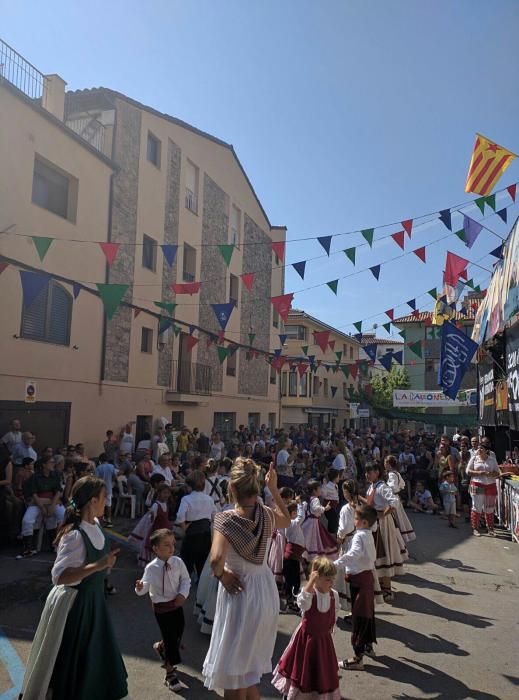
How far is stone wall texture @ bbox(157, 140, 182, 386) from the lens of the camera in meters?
18.0

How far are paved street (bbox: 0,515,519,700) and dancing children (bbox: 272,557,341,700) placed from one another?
494 millimetres

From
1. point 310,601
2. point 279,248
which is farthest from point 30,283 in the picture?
point 310,601

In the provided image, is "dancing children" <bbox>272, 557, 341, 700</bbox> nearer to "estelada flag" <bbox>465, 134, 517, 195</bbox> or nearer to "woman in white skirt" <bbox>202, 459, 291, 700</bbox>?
"woman in white skirt" <bbox>202, 459, 291, 700</bbox>

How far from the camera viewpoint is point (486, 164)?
34.2 feet

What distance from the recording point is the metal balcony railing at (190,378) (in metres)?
18.8

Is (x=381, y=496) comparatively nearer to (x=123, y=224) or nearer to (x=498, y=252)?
(x=498, y=252)

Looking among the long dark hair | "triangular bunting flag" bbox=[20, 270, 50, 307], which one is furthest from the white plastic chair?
A: the long dark hair

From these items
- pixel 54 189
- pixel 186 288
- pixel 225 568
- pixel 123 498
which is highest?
pixel 54 189

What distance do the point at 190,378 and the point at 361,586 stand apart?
49.3 ft

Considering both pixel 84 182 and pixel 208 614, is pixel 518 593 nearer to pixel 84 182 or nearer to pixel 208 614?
pixel 208 614

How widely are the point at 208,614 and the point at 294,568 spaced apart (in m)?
1.42

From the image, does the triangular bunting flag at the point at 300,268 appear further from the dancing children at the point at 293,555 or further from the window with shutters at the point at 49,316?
the dancing children at the point at 293,555

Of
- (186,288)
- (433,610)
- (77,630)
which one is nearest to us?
(77,630)

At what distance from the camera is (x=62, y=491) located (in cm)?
897
